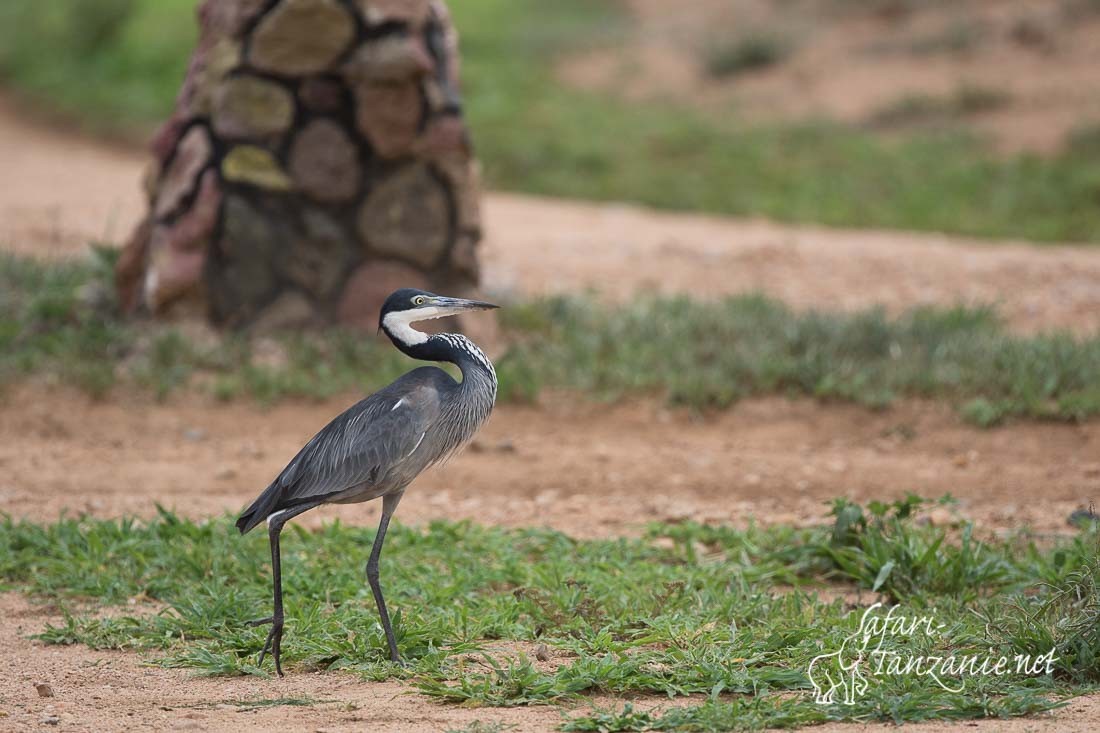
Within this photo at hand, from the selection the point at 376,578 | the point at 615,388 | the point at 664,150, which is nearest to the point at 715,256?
the point at 615,388

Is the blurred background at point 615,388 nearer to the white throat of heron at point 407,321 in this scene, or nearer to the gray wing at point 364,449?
the gray wing at point 364,449

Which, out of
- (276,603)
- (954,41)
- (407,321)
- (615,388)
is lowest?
(276,603)

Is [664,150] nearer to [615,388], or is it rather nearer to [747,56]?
[747,56]

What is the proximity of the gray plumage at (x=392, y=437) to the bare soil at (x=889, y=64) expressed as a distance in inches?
419

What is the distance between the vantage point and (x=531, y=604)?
464 cm

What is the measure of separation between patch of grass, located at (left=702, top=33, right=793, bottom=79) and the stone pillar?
32.1ft

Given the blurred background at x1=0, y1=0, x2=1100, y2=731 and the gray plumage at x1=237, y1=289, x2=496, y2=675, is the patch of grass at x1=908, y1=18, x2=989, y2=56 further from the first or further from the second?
the gray plumage at x1=237, y1=289, x2=496, y2=675

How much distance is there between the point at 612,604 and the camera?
15.2 feet

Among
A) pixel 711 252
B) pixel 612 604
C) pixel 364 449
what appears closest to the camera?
pixel 364 449

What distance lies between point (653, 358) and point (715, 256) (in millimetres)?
2928

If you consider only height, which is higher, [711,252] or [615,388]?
[711,252]

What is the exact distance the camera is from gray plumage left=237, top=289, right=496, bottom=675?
4.23 m

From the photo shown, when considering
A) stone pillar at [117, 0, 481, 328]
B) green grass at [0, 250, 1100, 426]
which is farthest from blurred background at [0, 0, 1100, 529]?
stone pillar at [117, 0, 481, 328]

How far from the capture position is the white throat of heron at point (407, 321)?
14.5 feet
